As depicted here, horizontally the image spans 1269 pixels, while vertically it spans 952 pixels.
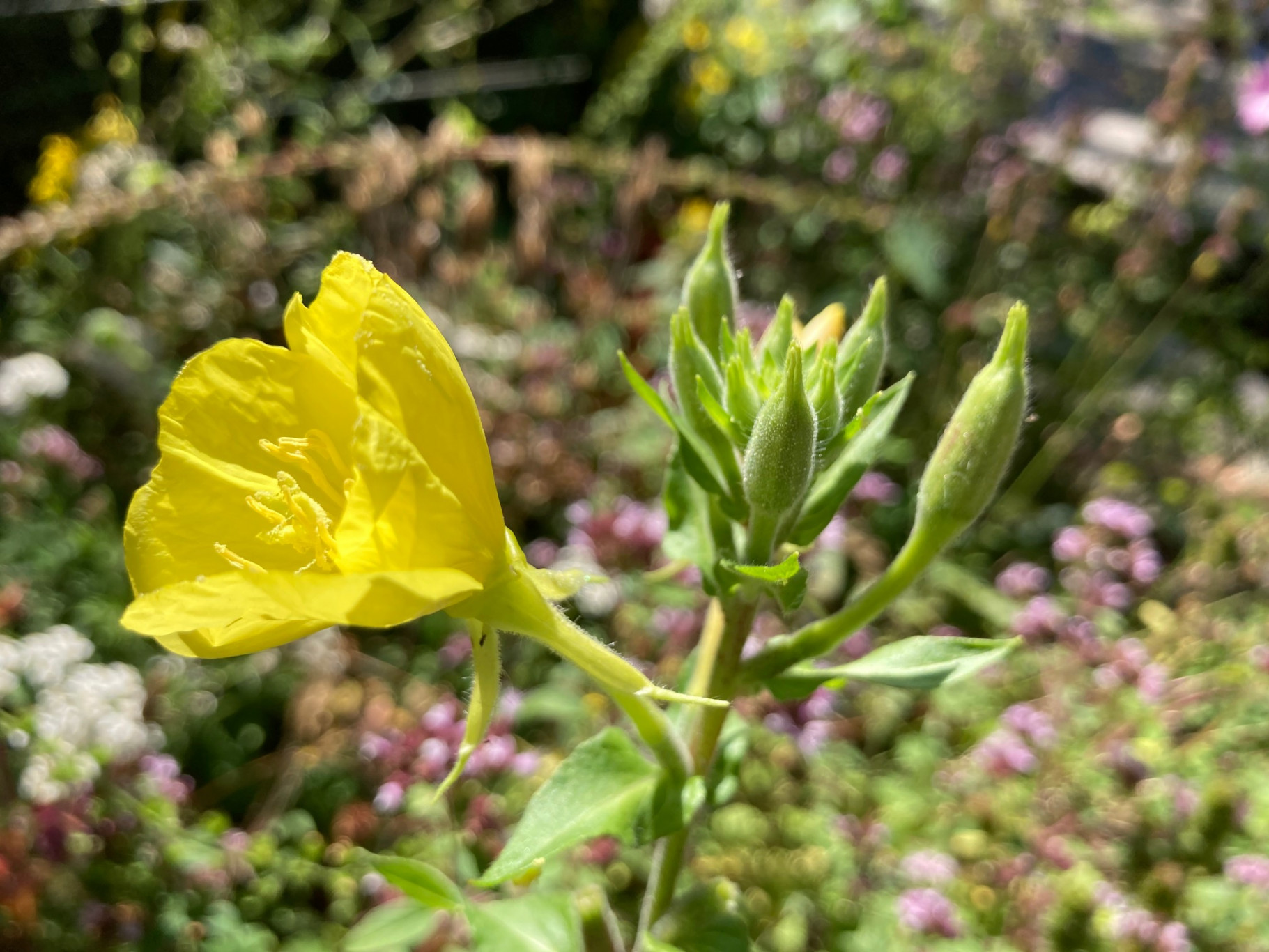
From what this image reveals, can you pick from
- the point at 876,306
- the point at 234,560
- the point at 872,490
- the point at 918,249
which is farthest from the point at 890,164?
the point at 234,560

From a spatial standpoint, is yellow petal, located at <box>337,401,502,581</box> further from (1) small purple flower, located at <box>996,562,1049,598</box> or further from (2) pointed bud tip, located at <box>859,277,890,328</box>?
(1) small purple flower, located at <box>996,562,1049,598</box>

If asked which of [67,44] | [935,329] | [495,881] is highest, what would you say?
[67,44]

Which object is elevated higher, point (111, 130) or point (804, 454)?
point (111, 130)

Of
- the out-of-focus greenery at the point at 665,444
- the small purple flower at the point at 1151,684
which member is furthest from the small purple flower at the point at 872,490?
the small purple flower at the point at 1151,684

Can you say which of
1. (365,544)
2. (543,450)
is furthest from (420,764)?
(543,450)

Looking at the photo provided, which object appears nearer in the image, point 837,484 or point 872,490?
point 837,484

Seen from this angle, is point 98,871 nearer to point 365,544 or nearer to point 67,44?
point 365,544

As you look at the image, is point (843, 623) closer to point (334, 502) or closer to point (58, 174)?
point (334, 502)
